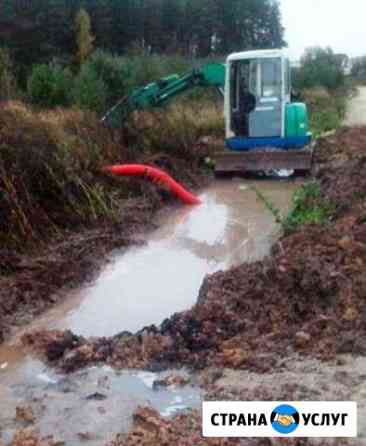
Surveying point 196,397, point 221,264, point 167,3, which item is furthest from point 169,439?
point 167,3

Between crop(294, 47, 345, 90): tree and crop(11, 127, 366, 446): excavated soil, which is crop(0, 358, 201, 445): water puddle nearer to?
crop(11, 127, 366, 446): excavated soil

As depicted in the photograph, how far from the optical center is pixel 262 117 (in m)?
15.3

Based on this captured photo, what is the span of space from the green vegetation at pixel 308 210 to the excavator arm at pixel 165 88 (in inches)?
162

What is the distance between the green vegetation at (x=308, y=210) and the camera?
404 inches

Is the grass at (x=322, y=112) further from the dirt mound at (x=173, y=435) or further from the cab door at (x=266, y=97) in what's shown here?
the dirt mound at (x=173, y=435)

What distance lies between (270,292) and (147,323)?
1.36 meters

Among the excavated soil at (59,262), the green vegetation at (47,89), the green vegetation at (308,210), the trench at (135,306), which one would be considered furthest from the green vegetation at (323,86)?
the excavated soil at (59,262)

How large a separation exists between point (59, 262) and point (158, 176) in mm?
4650

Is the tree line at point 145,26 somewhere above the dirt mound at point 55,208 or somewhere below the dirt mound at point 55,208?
above

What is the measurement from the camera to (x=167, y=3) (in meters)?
49.8

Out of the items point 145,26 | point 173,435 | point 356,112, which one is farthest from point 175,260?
point 145,26

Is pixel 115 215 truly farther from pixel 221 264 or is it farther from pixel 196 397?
pixel 196 397

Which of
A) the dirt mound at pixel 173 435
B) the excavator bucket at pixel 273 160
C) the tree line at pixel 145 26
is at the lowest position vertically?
the dirt mound at pixel 173 435

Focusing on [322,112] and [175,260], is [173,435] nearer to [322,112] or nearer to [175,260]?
[175,260]
